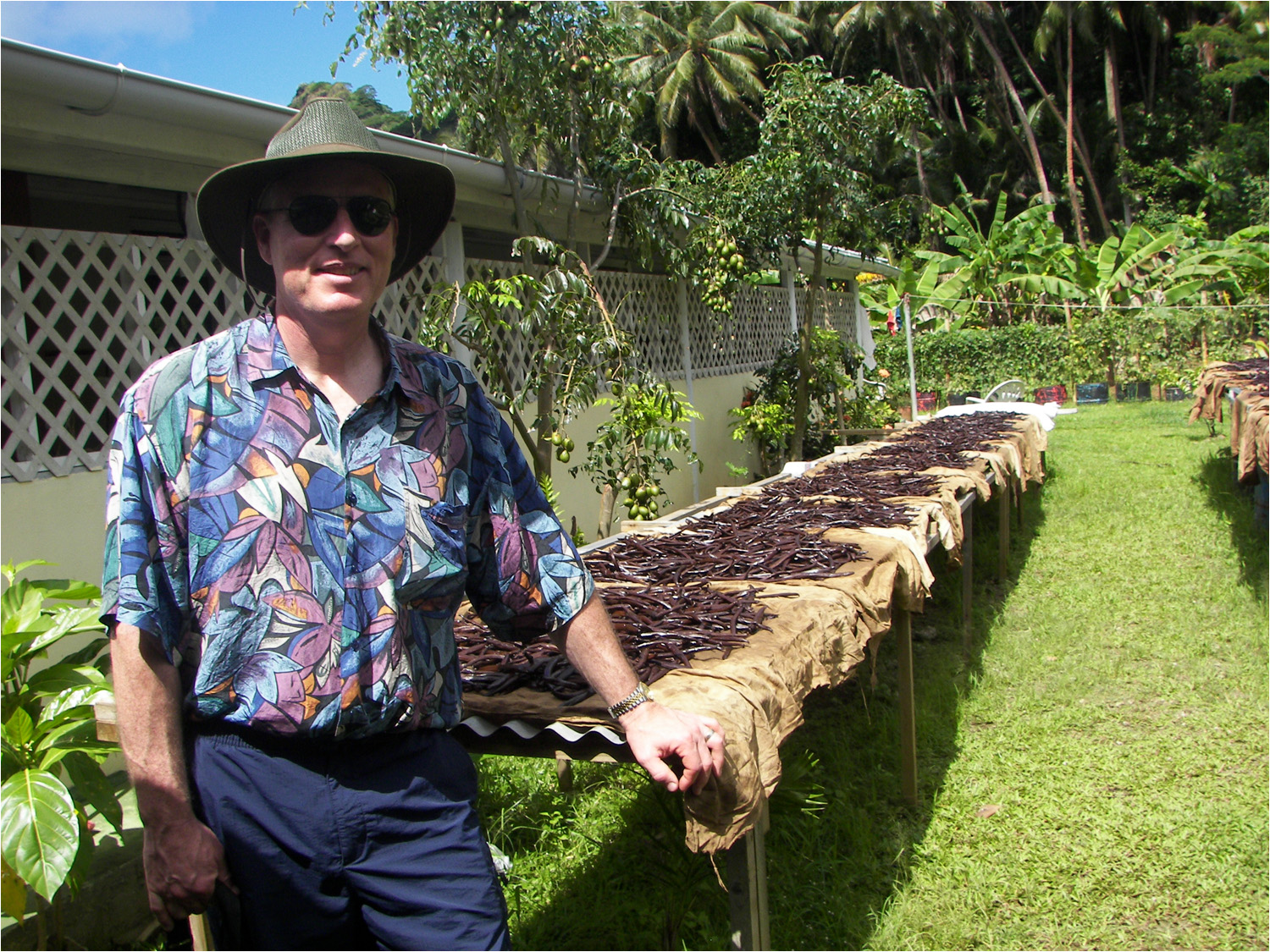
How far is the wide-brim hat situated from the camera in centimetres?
180

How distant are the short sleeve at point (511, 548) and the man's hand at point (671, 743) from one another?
0.25m

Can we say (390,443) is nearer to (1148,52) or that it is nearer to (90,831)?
(90,831)

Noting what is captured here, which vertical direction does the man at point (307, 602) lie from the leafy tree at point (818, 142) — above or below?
below

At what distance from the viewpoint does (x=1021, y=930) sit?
330cm

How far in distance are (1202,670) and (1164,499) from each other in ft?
15.1

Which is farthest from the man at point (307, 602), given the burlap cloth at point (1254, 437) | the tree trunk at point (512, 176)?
the burlap cloth at point (1254, 437)

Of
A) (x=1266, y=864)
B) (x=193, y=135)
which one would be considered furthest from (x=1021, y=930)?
(x=193, y=135)

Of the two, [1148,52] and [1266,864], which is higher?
[1148,52]

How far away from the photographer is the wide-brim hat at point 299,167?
5.91ft

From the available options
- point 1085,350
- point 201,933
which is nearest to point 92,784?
point 201,933

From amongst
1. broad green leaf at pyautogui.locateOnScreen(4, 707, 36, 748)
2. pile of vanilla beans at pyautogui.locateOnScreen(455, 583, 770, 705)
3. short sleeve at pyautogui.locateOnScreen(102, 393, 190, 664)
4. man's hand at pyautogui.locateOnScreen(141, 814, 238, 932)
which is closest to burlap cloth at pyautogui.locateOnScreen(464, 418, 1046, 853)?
pile of vanilla beans at pyautogui.locateOnScreen(455, 583, 770, 705)

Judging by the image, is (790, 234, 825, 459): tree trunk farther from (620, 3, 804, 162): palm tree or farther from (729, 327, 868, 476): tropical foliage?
(620, 3, 804, 162): palm tree

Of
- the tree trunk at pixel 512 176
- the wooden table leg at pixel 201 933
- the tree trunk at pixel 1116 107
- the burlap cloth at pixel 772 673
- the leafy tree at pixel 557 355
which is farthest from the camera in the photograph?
the tree trunk at pixel 1116 107

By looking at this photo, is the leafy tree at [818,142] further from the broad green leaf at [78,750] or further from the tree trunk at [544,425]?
the broad green leaf at [78,750]
